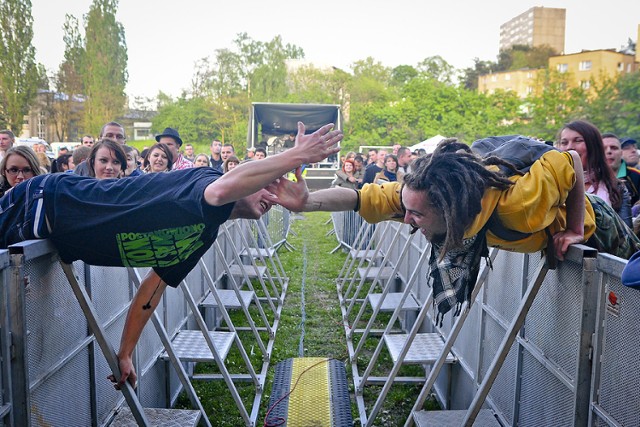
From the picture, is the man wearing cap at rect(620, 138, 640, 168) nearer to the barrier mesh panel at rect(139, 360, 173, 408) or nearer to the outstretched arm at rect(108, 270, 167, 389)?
the barrier mesh panel at rect(139, 360, 173, 408)

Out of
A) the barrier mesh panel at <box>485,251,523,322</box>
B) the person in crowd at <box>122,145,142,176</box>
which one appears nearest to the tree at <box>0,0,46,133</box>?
the person in crowd at <box>122,145,142,176</box>

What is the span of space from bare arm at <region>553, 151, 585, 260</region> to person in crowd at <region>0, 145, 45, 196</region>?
4.02 metres

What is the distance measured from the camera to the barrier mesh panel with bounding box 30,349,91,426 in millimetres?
2643

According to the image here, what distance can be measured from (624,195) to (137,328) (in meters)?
3.61

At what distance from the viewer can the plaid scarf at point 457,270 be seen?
8.80ft

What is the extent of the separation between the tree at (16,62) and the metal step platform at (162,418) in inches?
1661

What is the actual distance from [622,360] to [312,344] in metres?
4.95

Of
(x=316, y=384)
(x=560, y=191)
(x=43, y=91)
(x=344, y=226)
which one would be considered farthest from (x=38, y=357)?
(x=43, y=91)

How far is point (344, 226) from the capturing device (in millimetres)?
12727

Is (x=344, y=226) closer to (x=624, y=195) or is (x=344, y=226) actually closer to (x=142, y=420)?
(x=624, y=195)

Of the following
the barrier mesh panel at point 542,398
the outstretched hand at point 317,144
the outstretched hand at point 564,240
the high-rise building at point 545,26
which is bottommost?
the barrier mesh panel at point 542,398

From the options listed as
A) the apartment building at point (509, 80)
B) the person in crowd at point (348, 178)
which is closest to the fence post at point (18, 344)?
the person in crowd at point (348, 178)

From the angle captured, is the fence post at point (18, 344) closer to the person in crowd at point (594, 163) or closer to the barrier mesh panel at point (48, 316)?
the barrier mesh panel at point (48, 316)

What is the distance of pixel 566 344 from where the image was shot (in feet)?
9.09
